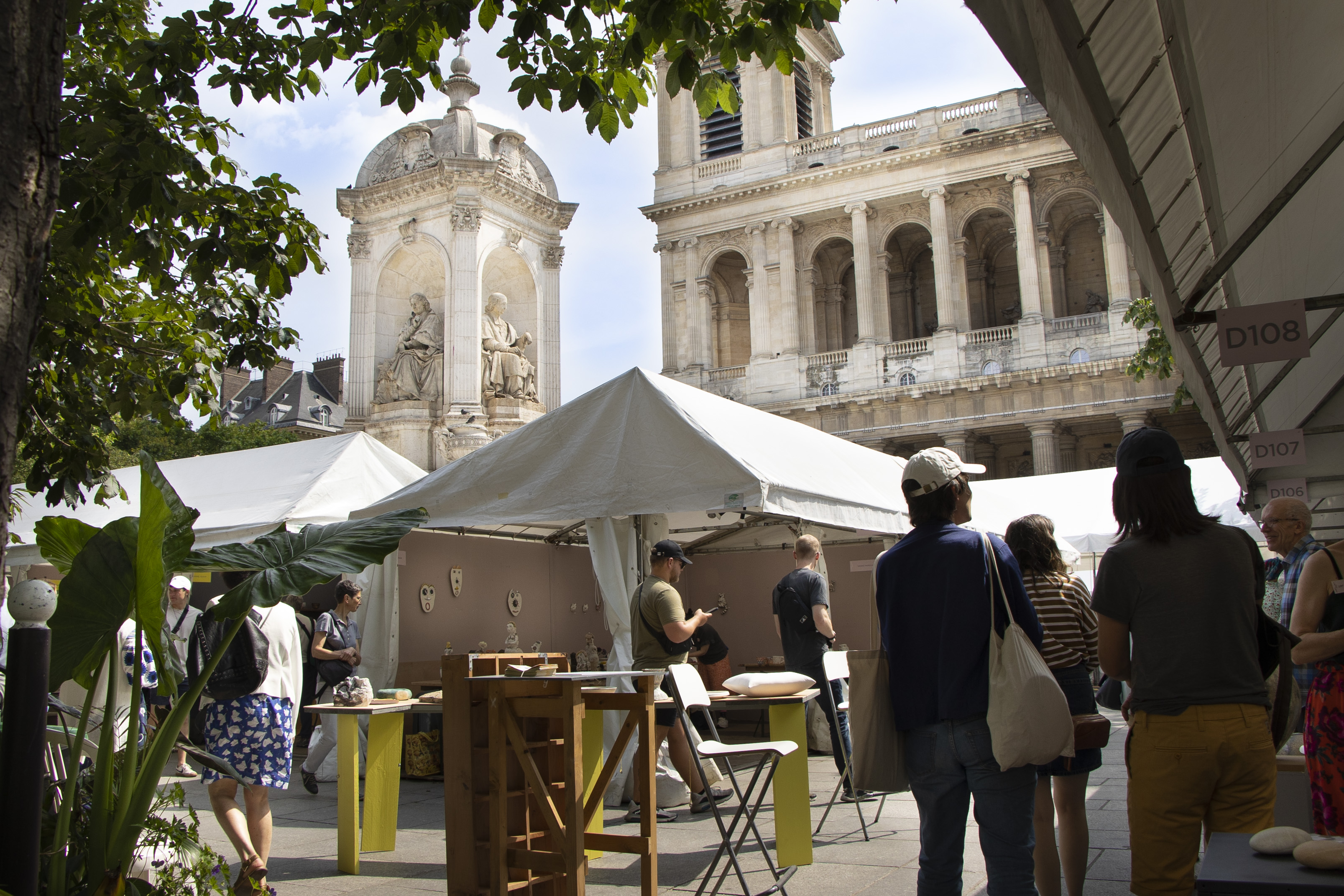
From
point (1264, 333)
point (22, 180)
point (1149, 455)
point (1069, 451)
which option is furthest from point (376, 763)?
point (1069, 451)

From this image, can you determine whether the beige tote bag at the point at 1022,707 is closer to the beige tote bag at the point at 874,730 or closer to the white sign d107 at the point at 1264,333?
the beige tote bag at the point at 874,730

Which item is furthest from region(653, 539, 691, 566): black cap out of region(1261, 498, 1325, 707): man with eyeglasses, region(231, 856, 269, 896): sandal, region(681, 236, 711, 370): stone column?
region(681, 236, 711, 370): stone column

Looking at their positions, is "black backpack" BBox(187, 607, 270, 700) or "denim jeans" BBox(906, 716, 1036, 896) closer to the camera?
"denim jeans" BBox(906, 716, 1036, 896)

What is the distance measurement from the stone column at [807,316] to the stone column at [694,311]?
3.09m

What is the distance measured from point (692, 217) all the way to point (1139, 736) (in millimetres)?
32768

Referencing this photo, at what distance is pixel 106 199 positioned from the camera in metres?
4.83

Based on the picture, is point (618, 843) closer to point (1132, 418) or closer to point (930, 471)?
point (930, 471)

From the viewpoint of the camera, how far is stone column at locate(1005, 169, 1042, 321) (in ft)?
96.9

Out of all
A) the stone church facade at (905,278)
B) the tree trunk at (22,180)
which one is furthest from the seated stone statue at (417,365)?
the tree trunk at (22,180)

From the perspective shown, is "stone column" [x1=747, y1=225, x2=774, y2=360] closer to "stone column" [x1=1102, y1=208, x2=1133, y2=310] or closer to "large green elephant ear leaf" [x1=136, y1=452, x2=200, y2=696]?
"stone column" [x1=1102, y1=208, x2=1133, y2=310]

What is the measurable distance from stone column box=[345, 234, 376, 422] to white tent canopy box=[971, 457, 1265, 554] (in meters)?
12.3

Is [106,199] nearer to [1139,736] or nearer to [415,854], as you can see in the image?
[415,854]

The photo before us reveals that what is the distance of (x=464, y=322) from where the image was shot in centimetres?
2070

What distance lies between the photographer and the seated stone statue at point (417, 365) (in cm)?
2122
